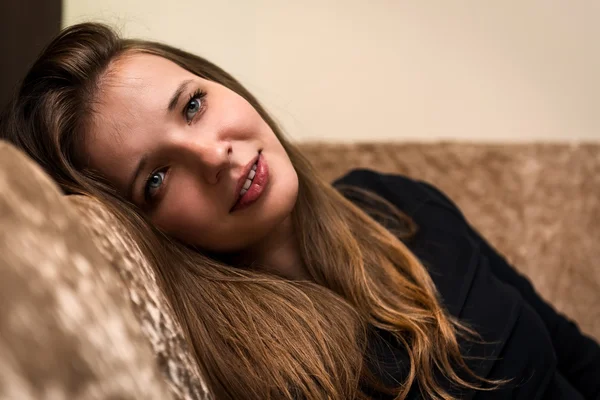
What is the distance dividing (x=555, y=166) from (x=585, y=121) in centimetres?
28

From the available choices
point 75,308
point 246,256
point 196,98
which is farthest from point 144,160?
point 75,308

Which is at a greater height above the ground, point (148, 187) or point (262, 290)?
point (148, 187)

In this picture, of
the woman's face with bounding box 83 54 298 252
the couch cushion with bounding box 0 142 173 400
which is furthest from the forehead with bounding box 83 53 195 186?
the couch cushion with bounding box 0 142 173 400

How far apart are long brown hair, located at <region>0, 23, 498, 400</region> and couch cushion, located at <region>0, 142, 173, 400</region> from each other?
290mm

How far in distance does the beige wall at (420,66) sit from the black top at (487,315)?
24 centimetres

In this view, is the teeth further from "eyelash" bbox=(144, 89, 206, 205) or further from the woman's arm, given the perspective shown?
the woman's arm

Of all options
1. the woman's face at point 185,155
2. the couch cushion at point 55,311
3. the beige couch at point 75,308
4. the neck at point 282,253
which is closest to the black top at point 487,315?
the neck at point 282,253

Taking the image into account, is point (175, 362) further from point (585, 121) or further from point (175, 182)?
point (585, 121)

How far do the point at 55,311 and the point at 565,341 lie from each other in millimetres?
1093

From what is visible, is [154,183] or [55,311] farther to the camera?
[154,183]

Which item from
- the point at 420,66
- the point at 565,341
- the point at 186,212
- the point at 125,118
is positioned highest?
the point at 420,66

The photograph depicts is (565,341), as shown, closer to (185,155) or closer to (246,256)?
(246,256)

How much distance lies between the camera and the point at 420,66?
1.51m

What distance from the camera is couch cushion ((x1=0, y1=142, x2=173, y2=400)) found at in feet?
1.24
